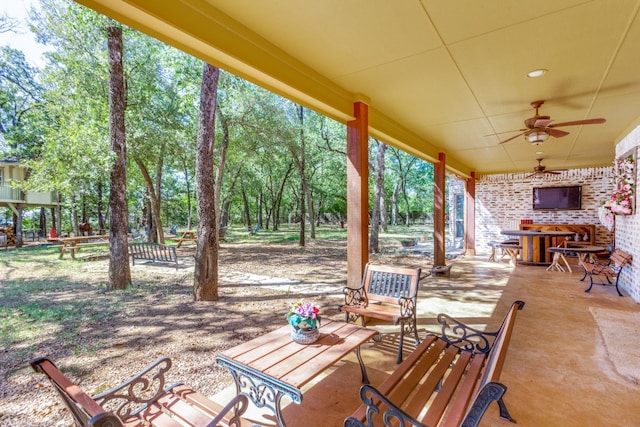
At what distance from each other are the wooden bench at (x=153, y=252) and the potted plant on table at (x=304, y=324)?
211 inches

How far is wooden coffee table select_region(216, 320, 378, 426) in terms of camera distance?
1.77 metres

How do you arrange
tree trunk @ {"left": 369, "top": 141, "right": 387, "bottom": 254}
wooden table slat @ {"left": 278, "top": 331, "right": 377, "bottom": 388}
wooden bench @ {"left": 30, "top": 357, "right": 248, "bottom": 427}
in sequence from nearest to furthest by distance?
wooden bench @ {"left": 30, "top": 357, "right": 248, "bottom": 427} → wooden table slat @ {"left": 278, "top": 331, "right": 377, "bottom": 388} → tree trunk @ {"left": 369, "top": 141, "right": 387, "bottom": 254}

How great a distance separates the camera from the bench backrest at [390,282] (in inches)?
134

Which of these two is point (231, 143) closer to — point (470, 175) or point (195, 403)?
point (470, 175)

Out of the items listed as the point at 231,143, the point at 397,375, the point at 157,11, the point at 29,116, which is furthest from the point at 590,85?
the point at 29,116

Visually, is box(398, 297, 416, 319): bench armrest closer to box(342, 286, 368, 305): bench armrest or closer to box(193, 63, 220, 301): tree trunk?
box(342, 286, 368, 305): bench armrest

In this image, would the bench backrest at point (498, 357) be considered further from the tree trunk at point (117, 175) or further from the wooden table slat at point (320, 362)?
the tree trunk at point (117, 175)

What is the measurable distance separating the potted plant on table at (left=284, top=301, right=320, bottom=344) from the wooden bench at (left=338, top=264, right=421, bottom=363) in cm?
111

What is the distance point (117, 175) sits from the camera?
5.66 meters

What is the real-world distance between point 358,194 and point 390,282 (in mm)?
1153

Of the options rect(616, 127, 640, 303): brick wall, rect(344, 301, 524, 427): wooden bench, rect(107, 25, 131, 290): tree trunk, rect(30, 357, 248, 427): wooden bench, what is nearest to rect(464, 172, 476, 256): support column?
rect(616, 127, 640, 303): brick wall

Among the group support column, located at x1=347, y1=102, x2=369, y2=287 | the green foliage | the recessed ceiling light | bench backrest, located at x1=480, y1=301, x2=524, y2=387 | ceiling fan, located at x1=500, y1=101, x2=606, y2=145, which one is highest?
the green foliage

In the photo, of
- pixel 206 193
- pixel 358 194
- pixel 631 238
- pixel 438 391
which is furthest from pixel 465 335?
pixel 631 238

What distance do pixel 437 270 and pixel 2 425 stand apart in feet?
22.0
